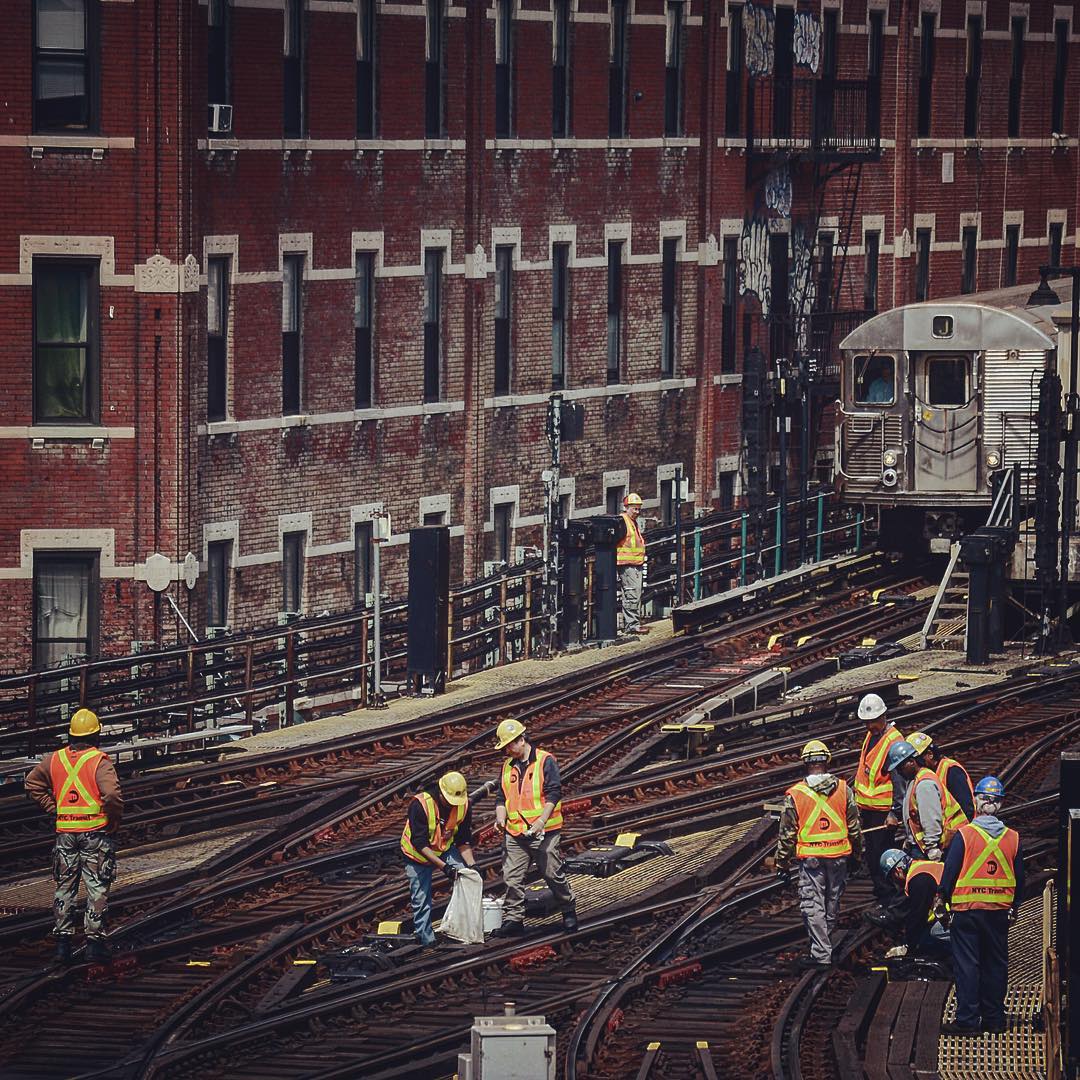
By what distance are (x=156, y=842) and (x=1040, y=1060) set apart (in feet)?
31.3

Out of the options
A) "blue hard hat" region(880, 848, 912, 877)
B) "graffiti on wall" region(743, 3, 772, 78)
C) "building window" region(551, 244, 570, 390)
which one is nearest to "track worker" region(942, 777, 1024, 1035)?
"blue hard hat" region(880, 848, 912, 877)

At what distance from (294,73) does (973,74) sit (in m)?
21.6

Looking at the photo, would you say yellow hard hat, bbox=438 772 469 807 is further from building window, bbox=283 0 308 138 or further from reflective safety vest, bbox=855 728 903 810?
building window, bbox=283 0 308 138

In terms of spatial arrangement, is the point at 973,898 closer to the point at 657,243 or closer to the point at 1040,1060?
the point at 1040,1060

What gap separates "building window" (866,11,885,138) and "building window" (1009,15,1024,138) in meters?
5.94

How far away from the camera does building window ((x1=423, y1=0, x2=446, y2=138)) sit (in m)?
40.0

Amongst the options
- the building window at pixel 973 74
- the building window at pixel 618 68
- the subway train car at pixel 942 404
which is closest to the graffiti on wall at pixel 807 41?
the building window at pixel 618 68

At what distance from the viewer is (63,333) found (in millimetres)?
34531

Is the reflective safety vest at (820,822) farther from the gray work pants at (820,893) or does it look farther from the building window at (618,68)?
the building window at (618,68)

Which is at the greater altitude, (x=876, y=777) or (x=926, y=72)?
(x=926, y=72)

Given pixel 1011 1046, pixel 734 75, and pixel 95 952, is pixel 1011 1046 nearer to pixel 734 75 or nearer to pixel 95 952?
pixel 95 952

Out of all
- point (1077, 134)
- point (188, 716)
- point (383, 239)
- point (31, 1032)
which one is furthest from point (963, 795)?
point (1077, 134)

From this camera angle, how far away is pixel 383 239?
3934 centimetres

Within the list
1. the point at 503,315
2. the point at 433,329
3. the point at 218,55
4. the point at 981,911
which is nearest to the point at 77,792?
the point at 981,911
